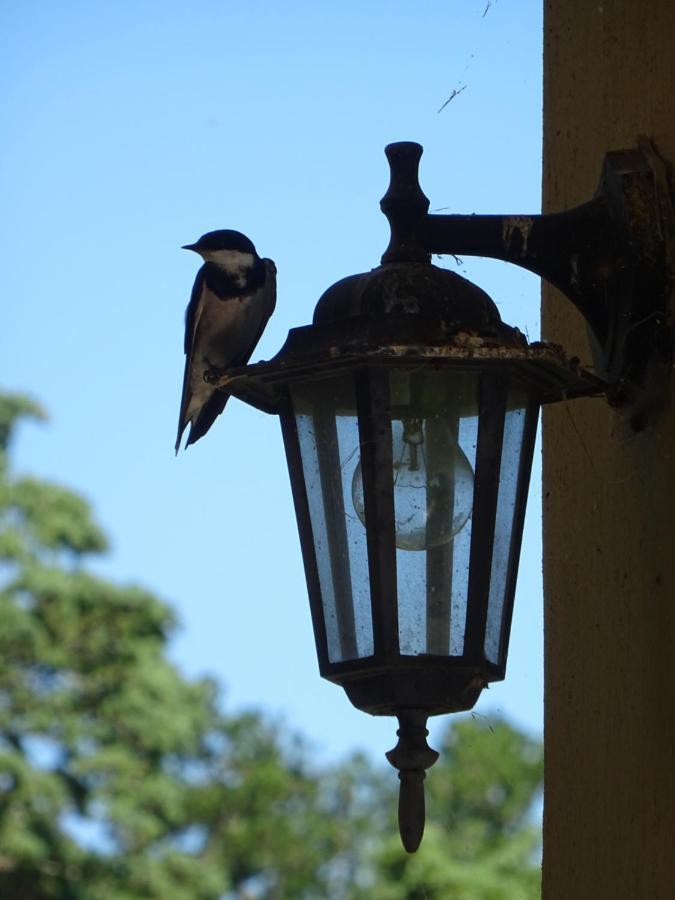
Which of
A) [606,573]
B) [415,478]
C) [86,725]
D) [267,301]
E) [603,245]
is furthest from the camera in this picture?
[86,725]

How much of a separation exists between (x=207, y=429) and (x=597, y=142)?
2.80 m

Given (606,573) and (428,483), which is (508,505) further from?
(606,573)

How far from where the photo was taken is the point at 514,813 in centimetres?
3650

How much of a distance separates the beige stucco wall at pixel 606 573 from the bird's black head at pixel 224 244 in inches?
96.2

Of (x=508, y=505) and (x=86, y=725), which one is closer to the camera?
(x=508, y=505)

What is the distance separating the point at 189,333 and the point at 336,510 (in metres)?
3.25

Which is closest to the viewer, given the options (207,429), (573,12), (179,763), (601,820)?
(601,820)

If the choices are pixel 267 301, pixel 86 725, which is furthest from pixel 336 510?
pixel 86 725

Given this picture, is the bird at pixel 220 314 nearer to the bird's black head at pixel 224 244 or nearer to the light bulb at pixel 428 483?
the bird's black head at pixel 224 244

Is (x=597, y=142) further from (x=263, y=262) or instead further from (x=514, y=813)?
(x=514, y=813)

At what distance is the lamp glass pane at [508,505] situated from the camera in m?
2.91

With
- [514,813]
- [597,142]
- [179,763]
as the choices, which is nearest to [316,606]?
[597,142]

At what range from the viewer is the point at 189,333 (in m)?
6.12

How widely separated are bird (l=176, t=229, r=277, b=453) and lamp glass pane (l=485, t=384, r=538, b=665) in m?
3.10
